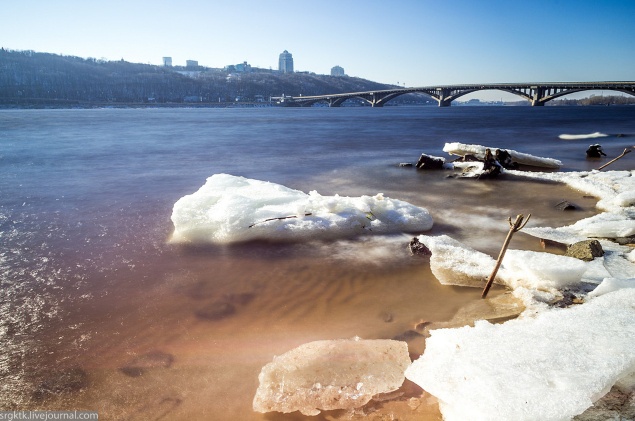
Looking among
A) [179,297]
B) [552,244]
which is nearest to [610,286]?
[552,244]

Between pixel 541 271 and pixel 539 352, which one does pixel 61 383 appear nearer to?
pixel 539 352

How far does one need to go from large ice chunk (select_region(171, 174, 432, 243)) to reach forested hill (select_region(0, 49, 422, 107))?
10985 cm

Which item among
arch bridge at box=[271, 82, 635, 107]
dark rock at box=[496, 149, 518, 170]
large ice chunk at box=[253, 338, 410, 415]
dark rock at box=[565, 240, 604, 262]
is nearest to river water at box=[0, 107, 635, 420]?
large ice chunk at box=[253, 338, 410, 415]

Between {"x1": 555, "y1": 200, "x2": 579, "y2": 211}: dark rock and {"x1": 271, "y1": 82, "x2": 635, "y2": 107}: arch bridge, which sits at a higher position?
{"x1": 271, "y1": 82, "x2": 635, "y2": 107}: arch bridge

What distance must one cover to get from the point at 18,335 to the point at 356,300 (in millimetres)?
3047

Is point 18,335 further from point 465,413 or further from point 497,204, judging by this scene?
point 497,204

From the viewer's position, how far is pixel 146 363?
107 inches

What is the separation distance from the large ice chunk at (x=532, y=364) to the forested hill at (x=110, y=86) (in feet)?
375

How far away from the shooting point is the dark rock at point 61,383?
248 centimetres

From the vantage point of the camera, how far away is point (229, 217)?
17.5ft

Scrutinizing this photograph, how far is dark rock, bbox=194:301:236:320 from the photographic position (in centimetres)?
336

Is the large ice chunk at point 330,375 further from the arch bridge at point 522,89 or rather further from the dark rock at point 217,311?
the arch bridge at point 522,89

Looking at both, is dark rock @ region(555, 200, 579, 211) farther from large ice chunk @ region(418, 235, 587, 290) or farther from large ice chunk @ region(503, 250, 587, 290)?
large ice chunk @ region(503, 250, 587, 290)

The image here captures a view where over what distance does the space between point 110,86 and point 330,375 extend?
13385cm
